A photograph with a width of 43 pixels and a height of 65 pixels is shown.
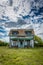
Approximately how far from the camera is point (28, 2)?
17.4m

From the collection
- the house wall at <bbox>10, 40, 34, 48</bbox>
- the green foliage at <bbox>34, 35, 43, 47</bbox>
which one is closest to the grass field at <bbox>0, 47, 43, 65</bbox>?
the house wall at <bbox>10, 40, 34, 48</bbox>

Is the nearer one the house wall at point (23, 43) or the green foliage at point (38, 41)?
the house wall at point (23, 43)

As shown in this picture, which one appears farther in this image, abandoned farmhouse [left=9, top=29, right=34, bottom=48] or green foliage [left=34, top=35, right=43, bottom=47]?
green foliage [left=34, top=35, right=43, bottom=47]

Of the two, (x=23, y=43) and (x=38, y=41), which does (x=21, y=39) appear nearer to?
(x=23, y=43)

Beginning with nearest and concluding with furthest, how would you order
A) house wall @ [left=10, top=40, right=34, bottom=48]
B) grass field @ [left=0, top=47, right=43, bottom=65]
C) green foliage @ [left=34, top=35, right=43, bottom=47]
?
1. grass field @ [left=0, top=47, right=43, bottom=65]
2. house wall @ [left=10, top=40, right=34, bottom=48]
3. green foliage @ [left=34, top=35, right=43, bottom=47]

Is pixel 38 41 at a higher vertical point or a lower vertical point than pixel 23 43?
higher

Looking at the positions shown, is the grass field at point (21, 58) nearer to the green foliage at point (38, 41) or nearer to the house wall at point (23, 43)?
the house wall at point (23, 43)

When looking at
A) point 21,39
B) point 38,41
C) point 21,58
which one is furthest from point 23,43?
point 21,58

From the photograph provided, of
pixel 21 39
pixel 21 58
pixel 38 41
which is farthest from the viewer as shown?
pixel 38 41

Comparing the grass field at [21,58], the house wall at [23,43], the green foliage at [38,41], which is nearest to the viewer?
the grass field at [21,58]

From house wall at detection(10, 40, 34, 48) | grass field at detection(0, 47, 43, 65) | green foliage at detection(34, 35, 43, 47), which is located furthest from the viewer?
green foliage at detection(34, 35, 43, 47)

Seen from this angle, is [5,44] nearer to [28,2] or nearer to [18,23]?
[18,23]

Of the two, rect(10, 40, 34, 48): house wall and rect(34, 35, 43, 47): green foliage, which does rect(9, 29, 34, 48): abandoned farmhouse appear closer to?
rect(10, 40, 34, 48): house wall

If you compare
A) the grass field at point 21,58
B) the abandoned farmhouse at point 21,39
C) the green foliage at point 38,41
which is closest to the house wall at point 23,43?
the abandoned farmhouse at point 21,39
